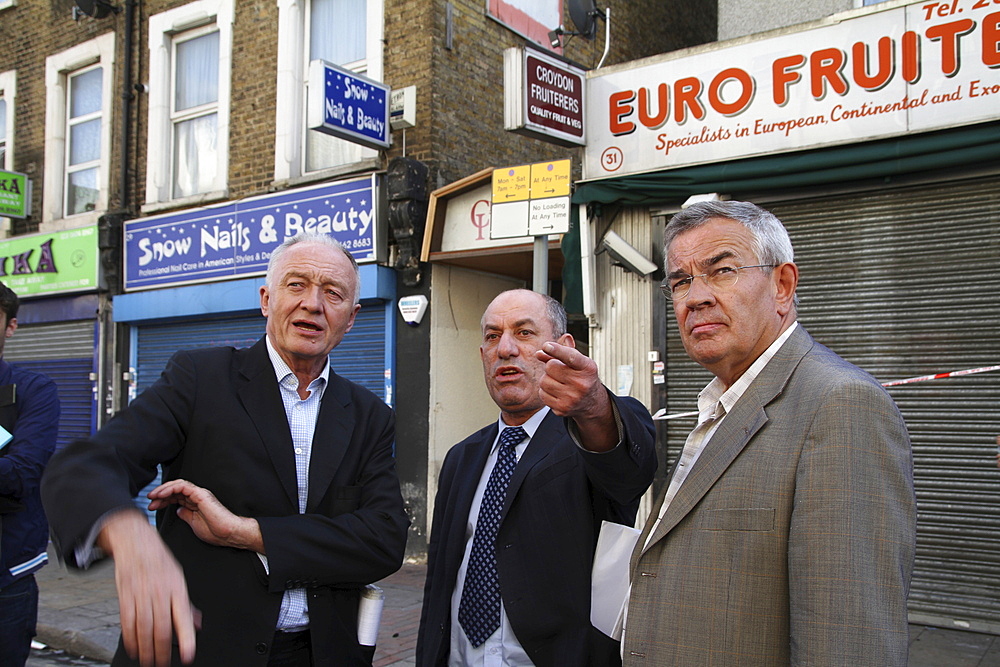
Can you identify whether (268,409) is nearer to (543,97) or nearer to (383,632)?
(383,632)

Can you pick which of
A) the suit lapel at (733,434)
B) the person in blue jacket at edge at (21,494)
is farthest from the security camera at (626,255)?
the suit lapel at (733,434)

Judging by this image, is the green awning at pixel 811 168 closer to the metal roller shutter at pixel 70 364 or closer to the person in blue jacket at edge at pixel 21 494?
the person in blue jacket at edge at pixel 21 494

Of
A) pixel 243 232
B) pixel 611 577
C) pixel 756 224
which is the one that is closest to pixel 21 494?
pixel 611 577

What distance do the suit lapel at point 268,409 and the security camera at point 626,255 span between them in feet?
18.1

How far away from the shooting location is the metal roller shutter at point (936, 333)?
6078 millimetres

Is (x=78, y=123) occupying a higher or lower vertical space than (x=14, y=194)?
higher

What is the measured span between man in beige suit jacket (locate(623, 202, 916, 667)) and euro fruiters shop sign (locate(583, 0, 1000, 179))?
5.12m

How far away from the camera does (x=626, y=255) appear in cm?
771

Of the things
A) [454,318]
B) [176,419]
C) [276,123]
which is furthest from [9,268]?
[176,419]

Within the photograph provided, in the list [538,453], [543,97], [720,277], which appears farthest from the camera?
[543,97]

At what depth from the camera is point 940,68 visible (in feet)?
20.6

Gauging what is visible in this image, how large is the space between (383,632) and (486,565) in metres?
3.82

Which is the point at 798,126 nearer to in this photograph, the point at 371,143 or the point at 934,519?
the point at 934,519

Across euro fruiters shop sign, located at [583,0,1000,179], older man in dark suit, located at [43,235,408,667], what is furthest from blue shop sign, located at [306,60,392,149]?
older man in dark suit, located at [43,235,408,667]
